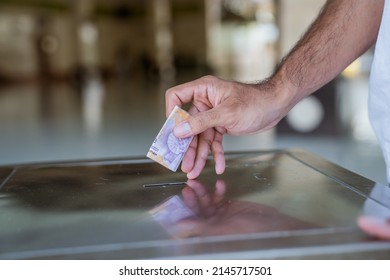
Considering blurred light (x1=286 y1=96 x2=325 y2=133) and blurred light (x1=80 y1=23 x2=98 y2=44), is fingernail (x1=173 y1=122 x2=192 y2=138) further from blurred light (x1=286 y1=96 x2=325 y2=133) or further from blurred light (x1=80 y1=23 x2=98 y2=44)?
blurred light (x1=80 y1=23 x2=98 y2=44)

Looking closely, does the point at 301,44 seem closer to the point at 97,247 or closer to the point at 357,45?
the point at 357,45

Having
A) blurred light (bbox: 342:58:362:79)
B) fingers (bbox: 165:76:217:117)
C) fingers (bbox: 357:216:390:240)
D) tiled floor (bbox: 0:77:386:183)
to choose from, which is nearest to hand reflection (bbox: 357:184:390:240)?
fingers (bbox: 357:216:390:240)

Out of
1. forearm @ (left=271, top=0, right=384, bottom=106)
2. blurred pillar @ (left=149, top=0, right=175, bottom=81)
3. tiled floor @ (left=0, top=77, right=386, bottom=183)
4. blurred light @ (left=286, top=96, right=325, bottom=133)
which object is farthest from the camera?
blurred pillar @ (left=149, top=0, right=175, bottom=81)

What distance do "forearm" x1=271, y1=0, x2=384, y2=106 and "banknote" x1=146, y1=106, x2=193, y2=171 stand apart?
0.28 metres

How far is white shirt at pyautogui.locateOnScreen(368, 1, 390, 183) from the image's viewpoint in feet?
3.40

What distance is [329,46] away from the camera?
1.22 m

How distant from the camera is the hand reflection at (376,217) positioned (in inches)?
26.6

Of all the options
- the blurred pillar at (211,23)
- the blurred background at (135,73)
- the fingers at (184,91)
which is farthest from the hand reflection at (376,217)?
the blurred pillar at (211,23)

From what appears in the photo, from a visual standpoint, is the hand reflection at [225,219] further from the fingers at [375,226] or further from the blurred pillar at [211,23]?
the blurred pillar at [211,23]

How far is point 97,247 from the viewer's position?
0.65m

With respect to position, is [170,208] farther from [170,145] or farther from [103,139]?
[103,139]

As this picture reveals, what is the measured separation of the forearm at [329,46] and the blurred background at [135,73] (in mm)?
2439

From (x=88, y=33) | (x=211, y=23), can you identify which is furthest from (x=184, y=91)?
(x=211, y=23)

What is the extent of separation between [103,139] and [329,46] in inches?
170
